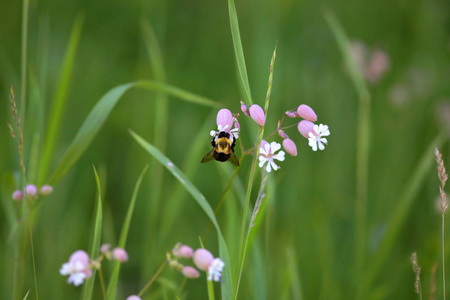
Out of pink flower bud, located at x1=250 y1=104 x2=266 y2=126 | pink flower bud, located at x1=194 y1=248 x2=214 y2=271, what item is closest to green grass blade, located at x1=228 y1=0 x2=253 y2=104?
pink flower bud, located at x1=250 y1=104 x2=266 y2=126

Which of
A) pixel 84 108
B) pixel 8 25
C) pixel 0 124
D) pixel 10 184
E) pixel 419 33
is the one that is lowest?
pixel 10 184

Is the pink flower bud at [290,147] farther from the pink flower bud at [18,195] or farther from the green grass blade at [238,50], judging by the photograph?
the pink flower bud at [18,195]

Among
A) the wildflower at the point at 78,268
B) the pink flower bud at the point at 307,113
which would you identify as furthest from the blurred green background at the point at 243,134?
the pink flower bud at the point at 307,113

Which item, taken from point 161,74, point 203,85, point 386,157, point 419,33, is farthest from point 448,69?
point 161,74

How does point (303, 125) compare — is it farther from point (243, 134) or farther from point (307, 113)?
point (243, 134)

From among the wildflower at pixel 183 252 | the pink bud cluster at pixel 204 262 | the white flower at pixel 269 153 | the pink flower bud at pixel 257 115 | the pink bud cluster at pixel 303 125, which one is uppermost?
the pink bud cluster at pixel 303 125

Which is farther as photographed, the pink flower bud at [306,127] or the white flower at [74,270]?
the pink flower bud at [306,127]

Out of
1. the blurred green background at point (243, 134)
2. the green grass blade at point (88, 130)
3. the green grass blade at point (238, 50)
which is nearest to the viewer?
the green grass blade at point (238, 50)

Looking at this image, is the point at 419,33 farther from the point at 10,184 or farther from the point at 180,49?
the point at 10,184
